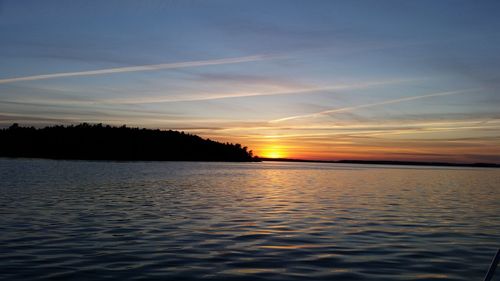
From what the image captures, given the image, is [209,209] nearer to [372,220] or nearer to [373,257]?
[372,220]

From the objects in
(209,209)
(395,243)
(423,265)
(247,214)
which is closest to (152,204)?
(209,209)

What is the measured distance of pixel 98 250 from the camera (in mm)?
18297

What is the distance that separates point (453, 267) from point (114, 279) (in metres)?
12.4

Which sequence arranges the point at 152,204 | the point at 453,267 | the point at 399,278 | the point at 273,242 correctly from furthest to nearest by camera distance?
the point at 152,204 → the point at 273,242 → the point at 453,267 → the point at 399,278

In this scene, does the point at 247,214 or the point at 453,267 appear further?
the point at 247,214

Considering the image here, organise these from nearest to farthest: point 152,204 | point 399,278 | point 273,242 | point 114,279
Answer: point 114,279 < point 399,278 < point 273,242 < point 152,204

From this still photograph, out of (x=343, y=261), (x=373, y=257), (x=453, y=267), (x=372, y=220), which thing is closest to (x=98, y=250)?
(x=343, y=261)

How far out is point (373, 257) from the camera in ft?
60.1

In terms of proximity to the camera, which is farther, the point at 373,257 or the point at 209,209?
the point at 209,209

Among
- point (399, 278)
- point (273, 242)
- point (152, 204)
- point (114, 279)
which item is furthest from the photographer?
point (152, 204)

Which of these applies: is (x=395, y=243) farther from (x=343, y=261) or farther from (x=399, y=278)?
(x=399, y=278)

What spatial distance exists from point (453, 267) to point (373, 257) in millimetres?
2973

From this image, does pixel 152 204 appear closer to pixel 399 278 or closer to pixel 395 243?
pixel 395 243

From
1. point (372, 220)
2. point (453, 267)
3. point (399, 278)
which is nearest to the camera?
point (399, 278)
